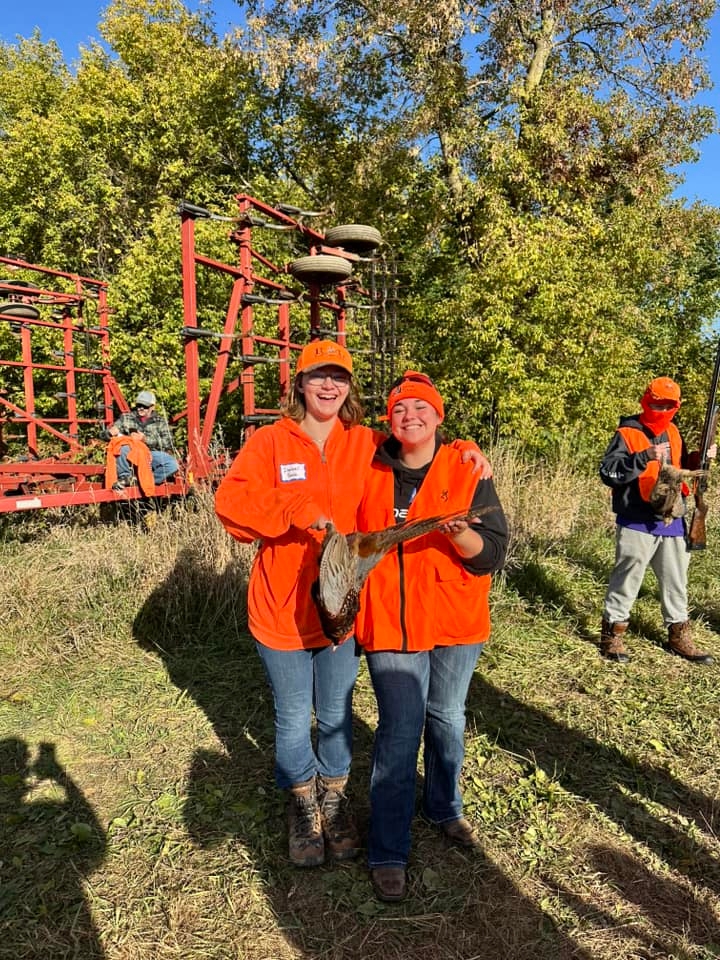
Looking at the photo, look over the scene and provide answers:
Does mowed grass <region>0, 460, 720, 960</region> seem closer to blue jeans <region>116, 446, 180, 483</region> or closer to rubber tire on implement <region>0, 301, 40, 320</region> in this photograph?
blue jeans <region>116, 446, 180, 483</region>

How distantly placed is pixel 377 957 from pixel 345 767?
2.11 ft

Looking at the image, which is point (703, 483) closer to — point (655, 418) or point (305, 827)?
point (655, 418)

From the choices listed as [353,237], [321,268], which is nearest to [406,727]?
[321,268]

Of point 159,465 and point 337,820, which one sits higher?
point 159,465

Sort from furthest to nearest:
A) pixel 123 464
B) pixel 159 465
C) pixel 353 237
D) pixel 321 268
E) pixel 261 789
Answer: pixel 353 237 < pixel 321 268 < pixel 159 465 < pixel 123 464 < pixel 261 789

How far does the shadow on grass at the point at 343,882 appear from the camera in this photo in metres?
2.09

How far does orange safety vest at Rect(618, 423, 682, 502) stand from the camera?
398 centimetres

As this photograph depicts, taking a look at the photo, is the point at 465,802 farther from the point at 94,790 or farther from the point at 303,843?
the point at 94,790

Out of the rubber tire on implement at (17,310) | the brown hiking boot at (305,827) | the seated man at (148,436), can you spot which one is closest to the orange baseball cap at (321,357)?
the brown hiking boot at (305,827)

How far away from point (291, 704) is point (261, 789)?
0.84 meters

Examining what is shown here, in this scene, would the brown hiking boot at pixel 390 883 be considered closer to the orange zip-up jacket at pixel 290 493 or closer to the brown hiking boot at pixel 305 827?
the brown hiking boot at pixel 305 827

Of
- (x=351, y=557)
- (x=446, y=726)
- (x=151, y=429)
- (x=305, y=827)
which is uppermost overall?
(x=151, y=429)

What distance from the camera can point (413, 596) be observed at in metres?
2.10

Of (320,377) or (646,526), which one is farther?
(646,526)
